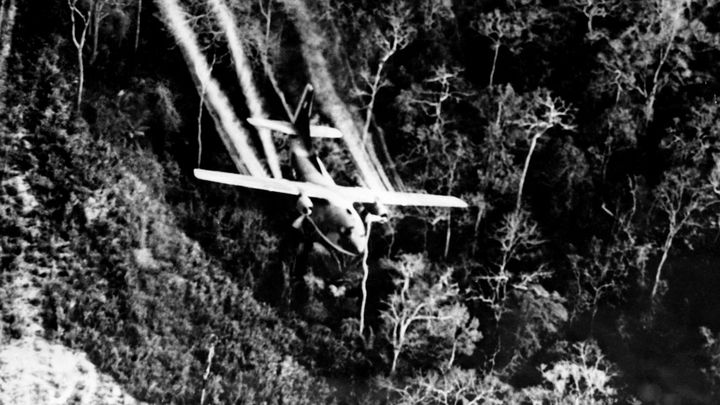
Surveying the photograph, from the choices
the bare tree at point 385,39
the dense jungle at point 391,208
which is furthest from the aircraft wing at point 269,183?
the bare tree at point 385,39

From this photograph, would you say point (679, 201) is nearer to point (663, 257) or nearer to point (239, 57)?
point (663, 257)

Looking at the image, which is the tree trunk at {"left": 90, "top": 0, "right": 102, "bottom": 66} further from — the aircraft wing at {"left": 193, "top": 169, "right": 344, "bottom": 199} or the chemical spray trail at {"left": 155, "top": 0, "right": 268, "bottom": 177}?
the aircraft wing at {"left": 193, "top": 169, "right": 344, "bottom": 199}

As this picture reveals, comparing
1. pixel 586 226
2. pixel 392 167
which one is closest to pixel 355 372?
pixel 392 167

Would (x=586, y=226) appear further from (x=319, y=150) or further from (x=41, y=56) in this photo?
(x=41, y=56)

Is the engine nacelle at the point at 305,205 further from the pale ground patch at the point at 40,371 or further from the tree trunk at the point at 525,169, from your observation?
the tree trunk at the point at 525,169

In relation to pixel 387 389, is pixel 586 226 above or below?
above

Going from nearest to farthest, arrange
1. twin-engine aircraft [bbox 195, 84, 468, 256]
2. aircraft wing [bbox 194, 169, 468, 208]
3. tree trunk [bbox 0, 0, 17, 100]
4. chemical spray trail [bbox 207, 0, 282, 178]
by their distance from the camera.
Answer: aircraft wing [bbox 194, 169, 468, 208] → twin-engine aircraft [bbox 195, 84, 468, 256] → tree trunk [bbox 0, 0, 17, 100] → chemical spray trail [bbox 207, 0, 282, 178]

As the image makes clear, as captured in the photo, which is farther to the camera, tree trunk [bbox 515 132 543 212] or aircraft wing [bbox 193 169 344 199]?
tree trunk [bbox 515 132 543 212]

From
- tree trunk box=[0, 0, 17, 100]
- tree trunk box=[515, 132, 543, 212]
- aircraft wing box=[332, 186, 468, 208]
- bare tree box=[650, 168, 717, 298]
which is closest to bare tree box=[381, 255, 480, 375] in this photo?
tree trunk box=[515, 132, 543, 212]
